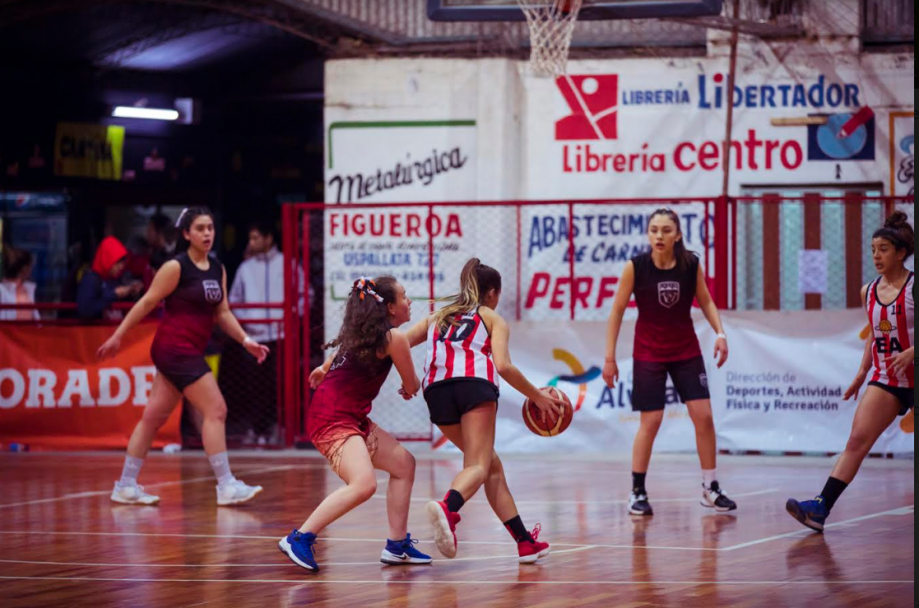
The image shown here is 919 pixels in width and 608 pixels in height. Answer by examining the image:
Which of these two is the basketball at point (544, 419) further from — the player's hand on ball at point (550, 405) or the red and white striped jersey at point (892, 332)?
the red and white striped jersey at point (892, 332)

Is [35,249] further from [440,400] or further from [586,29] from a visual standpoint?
[440,400]

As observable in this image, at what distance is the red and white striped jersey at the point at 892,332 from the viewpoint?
27.3ft

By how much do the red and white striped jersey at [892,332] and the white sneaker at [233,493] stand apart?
15.4 ft

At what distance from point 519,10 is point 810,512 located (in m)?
6.42

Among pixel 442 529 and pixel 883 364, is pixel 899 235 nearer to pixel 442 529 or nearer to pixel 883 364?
pixel 883 364

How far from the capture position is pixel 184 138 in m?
19.6

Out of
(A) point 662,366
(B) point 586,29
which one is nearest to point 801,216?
(B) point 586,29

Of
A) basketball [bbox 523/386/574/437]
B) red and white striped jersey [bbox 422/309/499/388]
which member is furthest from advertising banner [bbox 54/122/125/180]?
basketball [bbox 523/386/574/437]

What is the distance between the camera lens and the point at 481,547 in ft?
26.9

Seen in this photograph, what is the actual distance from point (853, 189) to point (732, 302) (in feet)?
8.56

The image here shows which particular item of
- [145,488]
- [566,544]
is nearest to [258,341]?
[145,488]

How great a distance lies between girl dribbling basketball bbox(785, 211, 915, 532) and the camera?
834 centimetres

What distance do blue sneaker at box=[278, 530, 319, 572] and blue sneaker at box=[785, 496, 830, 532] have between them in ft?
10.2

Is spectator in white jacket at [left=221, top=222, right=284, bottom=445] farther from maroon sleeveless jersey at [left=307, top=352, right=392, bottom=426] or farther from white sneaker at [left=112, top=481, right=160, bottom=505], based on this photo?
maroon sleeveless jersey at [left=307, top=352, right=392, bottom=426]
